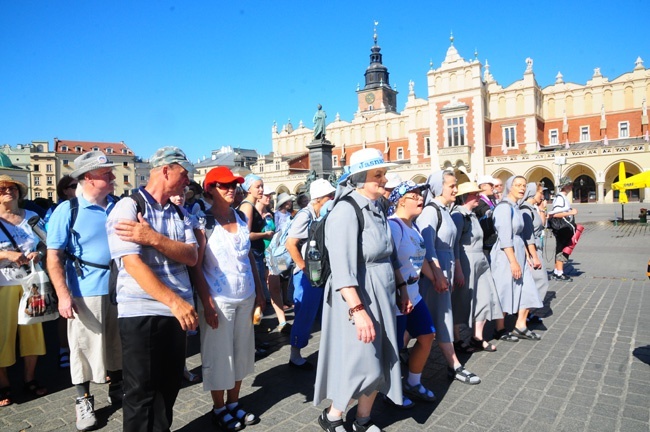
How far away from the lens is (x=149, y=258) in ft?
8.31

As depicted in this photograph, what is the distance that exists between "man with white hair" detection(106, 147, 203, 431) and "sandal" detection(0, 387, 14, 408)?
1965 millimetres

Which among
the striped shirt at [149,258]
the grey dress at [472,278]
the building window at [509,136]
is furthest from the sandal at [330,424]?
the building window at [509,136]

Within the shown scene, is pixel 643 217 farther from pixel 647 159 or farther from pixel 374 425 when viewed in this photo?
pixel 374 425

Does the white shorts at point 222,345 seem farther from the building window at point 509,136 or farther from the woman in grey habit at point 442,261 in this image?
the building window at point 509,136

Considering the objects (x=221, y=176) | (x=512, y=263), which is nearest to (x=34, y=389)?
(x=221, y=176)

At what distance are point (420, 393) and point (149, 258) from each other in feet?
8.06

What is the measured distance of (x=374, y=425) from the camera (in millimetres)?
2986

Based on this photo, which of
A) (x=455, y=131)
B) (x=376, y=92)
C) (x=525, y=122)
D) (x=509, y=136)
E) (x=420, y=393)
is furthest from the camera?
(x=376, y=92)

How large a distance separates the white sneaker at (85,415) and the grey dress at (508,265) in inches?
172

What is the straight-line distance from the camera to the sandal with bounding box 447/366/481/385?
3875 mm

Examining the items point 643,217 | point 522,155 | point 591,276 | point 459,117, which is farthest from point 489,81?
point 591,276

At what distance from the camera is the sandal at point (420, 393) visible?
3.52 meters

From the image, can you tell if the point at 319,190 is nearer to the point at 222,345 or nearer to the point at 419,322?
the point at 419,322

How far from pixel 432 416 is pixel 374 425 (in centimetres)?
59
